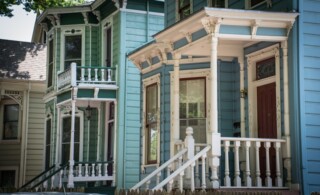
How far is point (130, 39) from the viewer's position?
2131 centimetres

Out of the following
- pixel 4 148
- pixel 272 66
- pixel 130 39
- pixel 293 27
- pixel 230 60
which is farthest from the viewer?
pixel 4 148

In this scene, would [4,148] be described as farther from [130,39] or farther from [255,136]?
[255,136]

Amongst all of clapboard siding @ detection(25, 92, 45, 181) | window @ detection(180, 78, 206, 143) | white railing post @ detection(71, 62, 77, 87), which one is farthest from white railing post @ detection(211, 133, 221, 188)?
clapboard siding @ detection(25, 92, 45, 181)

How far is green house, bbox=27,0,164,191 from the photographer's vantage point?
67.5ft

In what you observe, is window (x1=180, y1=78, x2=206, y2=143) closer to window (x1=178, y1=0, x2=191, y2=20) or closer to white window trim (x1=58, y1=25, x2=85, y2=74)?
window (x1=178, y1=0, x2=191, y2=20)

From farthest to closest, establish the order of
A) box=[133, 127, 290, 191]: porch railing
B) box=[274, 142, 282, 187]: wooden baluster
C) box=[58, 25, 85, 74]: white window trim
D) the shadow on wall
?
the shadow on wall, box=[58, 25, 85, 74]: white window trim, box=[274, 142, 282, 187]: wooden baluster, box=[133, 127, 290, 191]: porch railing

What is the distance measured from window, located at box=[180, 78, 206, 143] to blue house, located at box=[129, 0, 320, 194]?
0.03 meters

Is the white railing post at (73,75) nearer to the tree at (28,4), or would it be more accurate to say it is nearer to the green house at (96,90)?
the green house at (96,90)

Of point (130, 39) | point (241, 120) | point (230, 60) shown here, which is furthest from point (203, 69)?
point (130, 39)

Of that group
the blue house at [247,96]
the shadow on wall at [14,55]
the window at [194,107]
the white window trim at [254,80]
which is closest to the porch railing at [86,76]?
the blue house at [247,96]

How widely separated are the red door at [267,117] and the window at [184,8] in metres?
4.45

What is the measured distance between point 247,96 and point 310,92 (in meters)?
2.14

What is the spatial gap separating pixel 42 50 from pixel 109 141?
9.64 meters

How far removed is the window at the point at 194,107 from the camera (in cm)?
1565
